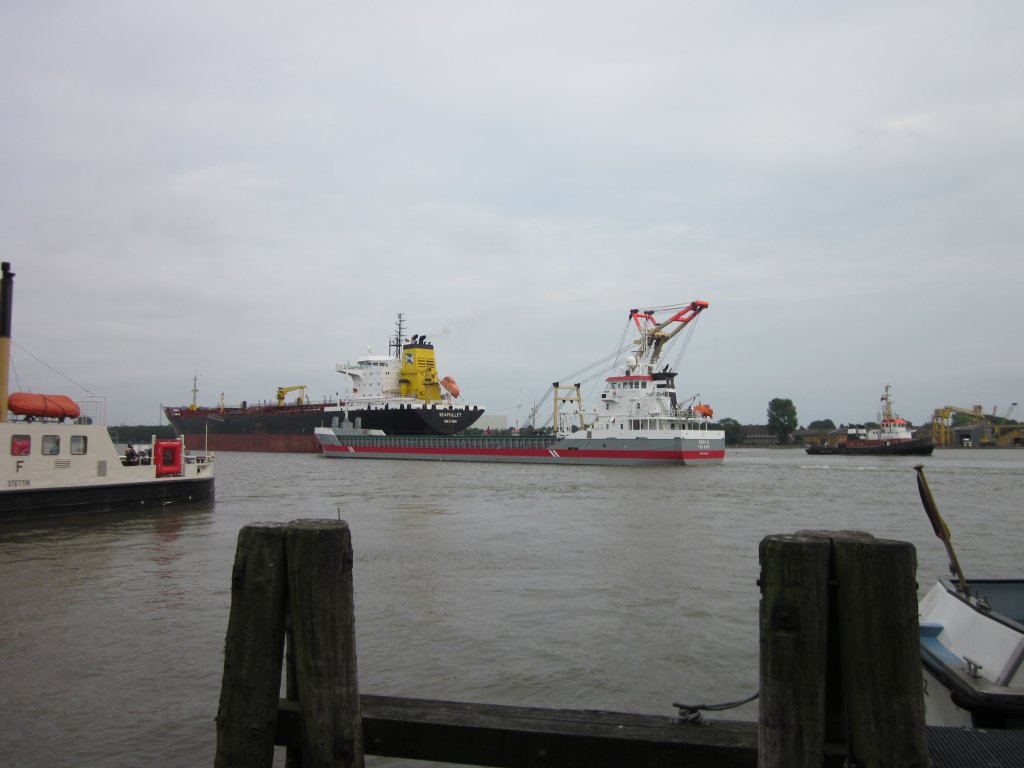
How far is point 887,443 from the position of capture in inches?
2564

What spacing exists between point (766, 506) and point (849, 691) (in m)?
19.2

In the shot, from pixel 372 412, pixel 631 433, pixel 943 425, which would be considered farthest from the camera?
pixel 943 425

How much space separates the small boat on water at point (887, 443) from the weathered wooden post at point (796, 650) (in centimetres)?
6656

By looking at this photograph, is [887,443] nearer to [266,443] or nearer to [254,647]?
[266,443]

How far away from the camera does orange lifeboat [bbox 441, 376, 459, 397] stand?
59.6m

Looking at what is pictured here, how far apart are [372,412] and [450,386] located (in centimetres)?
690

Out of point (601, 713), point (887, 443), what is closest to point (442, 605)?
point (601, 713)

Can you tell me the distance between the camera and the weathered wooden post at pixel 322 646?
312 centimetres

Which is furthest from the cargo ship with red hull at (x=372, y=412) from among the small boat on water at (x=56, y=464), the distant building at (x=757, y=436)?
the distant building at (x=757, y=436)

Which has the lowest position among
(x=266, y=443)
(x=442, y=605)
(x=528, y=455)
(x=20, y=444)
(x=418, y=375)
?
(x=442, y=605)

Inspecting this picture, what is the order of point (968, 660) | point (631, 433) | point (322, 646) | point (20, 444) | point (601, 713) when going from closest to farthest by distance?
1. point (322, 646)
2. point (601, 713)
3. point (968, 660)
4. point (20, 444)
5. point (631, 433)

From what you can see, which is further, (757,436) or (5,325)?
(757,436)

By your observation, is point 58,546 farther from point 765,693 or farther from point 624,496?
point 624,496

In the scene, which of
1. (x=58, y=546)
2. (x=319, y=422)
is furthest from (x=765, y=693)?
(x=319, y=422)
